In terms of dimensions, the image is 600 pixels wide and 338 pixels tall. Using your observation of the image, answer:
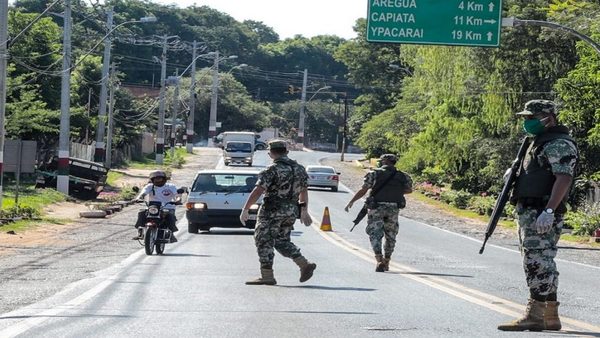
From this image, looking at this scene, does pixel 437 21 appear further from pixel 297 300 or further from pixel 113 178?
pixel 113 178

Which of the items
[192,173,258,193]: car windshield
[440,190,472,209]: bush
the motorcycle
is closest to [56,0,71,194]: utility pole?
[192,173,258,193]: car windshield

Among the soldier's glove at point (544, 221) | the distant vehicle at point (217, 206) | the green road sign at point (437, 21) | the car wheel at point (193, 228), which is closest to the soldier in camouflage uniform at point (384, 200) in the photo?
the soldier's glove at point (544, 221)

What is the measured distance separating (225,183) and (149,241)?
7779 millimetres

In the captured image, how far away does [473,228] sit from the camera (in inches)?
1432

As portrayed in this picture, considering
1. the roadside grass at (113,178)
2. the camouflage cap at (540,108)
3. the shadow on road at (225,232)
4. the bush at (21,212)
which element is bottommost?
the roadside grass at (113,178)

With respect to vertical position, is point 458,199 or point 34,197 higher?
point 458,199

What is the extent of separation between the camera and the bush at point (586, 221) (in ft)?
102

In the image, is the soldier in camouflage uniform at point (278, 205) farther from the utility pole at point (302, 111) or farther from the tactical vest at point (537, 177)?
the utility pole at point (302, 111)

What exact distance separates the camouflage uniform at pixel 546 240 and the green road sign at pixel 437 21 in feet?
58.9

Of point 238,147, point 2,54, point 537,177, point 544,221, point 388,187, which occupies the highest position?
point 2,54

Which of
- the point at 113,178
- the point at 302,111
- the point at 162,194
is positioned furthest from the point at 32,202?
the point at 302,111

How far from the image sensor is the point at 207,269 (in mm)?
15555

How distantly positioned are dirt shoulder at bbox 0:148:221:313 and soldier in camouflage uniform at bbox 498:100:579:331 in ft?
16.3

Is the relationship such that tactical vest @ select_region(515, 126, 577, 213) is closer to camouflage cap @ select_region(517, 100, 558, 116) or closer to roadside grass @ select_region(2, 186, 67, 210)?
camouflage cap @ select_region(517, 100, 558, 116)
